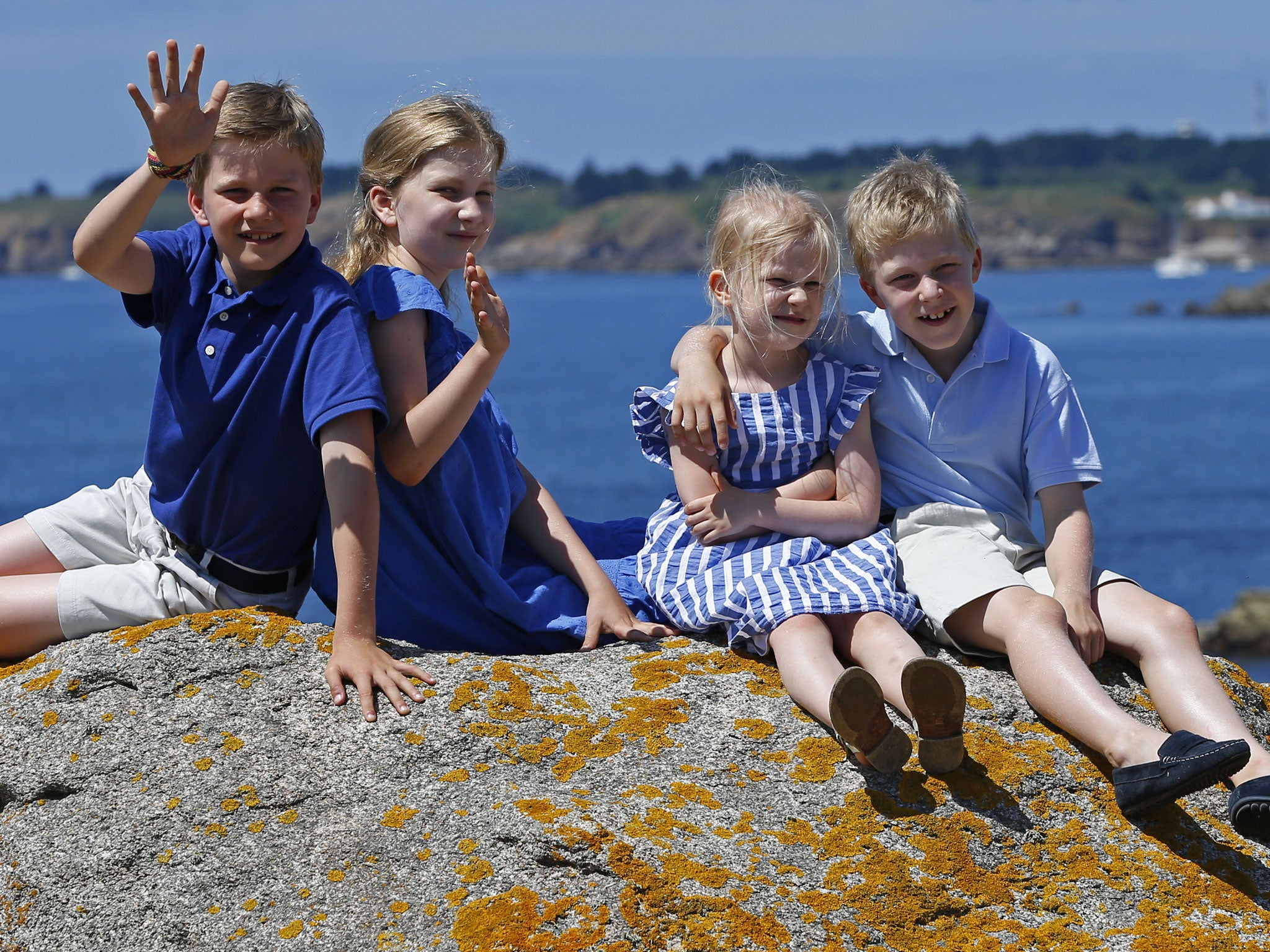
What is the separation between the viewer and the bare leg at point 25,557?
4062 millimetres

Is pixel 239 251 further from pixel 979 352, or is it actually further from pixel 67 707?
pixel 979 352

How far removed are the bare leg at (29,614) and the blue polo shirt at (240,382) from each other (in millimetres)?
444

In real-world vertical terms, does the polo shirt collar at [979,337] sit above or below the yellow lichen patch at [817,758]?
above

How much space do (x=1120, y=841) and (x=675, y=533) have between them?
1.73 meters

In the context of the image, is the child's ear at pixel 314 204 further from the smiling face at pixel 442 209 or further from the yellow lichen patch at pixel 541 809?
the yellow lichen patch at pixel 541 809

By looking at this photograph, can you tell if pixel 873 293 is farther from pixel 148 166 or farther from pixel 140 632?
pixel 140 632

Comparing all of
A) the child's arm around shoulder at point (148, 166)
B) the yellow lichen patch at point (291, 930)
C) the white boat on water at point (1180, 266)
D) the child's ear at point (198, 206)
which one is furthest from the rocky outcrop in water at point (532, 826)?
the white boat on water at point (1180, 266)

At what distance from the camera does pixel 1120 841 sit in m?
3.26

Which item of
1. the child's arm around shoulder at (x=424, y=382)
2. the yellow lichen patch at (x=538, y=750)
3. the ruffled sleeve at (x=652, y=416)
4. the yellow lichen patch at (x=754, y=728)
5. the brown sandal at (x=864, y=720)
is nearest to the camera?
the brown sandal at (x=864, y=720)

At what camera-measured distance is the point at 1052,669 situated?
3.58m

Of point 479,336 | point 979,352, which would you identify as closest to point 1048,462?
point 979,352

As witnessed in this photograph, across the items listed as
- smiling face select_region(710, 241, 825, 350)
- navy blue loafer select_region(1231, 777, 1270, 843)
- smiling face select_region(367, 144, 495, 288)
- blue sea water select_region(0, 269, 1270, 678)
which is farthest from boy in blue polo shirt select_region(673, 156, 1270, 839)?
blue sea water select_region(0, 269, 1270, 678)

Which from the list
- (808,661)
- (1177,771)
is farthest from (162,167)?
(1177,771)

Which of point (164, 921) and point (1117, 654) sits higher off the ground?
point (1117, 654)
